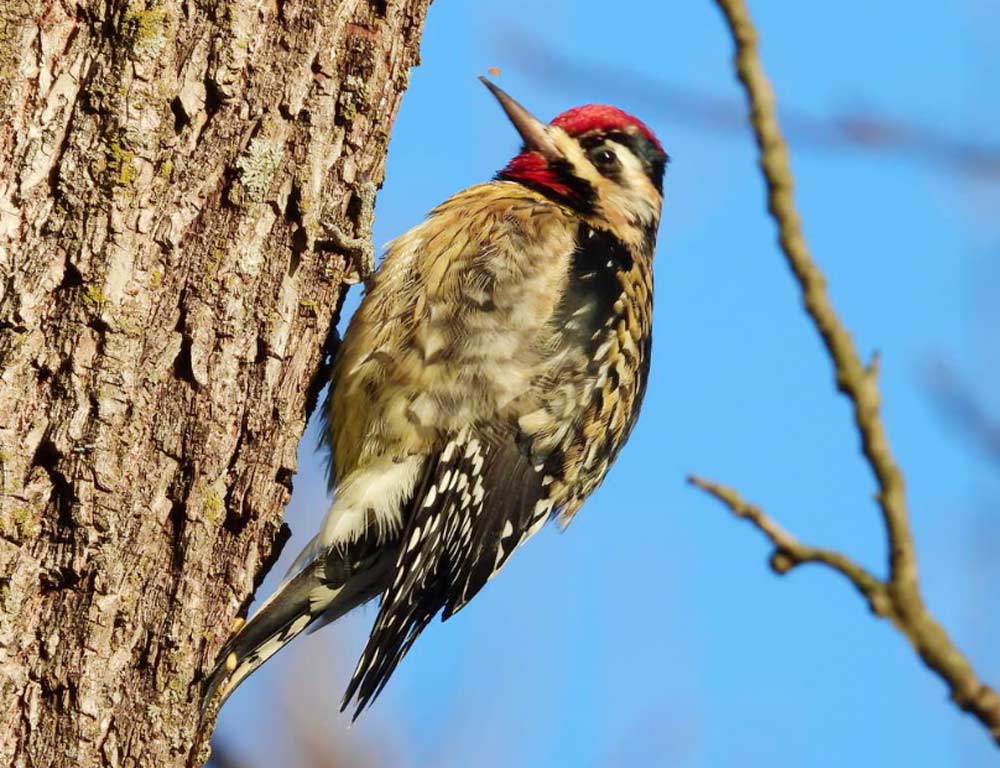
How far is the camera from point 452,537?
3717mm

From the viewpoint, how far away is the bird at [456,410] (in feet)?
11.8

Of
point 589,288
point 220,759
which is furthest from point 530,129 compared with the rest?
point 220,759

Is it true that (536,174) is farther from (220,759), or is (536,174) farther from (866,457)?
(866,457)

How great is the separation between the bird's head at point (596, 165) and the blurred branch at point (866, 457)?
2.70 m

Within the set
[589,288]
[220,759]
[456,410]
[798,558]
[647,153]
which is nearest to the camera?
[798,558]

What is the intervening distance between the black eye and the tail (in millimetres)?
1478

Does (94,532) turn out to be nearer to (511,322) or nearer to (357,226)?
(357,226)

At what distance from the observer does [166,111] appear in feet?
9.32

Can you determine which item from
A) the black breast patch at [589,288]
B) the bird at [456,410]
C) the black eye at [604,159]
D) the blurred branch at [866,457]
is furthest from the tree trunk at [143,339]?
the blurred branch at [866,457]

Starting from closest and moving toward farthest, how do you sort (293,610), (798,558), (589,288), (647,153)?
(798,558) → (293,610) → (589,288) → (647,153)

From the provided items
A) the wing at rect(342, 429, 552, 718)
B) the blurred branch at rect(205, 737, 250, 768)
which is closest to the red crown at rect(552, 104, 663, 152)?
the wing at rect(342, 429, 552, 718)

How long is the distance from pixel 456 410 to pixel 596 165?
1140 mm

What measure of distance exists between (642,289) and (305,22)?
1547 mm

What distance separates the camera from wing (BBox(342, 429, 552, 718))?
3.57 metres
